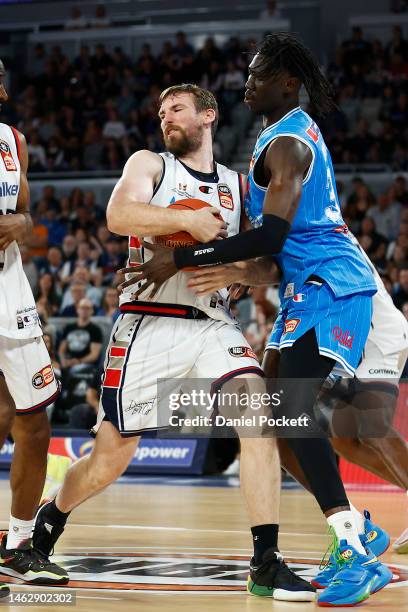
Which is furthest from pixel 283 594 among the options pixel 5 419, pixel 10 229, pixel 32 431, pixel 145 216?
pixel 10 229

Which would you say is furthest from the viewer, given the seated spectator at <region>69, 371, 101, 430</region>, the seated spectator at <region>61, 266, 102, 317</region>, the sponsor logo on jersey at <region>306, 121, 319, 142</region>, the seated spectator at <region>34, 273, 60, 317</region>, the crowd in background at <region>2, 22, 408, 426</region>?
the seated spectator at <region>34, 273, 60, 317</region>

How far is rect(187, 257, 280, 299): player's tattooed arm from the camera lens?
14.7ft

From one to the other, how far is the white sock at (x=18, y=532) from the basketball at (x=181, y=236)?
138 centimetres

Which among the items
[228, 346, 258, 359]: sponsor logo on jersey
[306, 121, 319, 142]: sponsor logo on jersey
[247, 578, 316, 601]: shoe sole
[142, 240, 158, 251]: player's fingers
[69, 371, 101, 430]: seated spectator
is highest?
[306, 121, 319, 142]: sponsor logo on jersey

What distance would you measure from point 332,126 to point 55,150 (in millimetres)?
5399

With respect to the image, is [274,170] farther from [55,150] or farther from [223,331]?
[55,150]

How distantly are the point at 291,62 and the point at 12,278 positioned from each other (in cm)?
154

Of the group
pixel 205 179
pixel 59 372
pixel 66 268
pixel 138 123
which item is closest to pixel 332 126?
pixel 138 123

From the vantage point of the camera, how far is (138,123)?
19359mm

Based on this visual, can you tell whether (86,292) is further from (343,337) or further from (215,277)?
(343,337)

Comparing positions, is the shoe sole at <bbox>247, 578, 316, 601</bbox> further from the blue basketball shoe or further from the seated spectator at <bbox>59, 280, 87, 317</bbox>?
the seated spectator at <bbox>59, 280, 87, 317</bbox>

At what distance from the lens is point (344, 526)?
4219 millimetres

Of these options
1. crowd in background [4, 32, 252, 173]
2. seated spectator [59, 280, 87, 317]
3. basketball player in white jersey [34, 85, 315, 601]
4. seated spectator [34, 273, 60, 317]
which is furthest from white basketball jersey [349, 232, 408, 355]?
crowd in background [4, 32, 252, 173]

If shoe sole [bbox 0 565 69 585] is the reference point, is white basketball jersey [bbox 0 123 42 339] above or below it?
above
